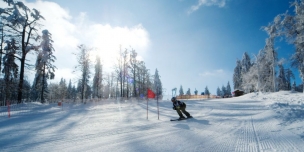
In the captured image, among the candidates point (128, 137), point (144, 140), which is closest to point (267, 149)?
point (144, 140)

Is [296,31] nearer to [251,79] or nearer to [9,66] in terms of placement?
[251,79]

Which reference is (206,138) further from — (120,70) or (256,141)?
(120,70)

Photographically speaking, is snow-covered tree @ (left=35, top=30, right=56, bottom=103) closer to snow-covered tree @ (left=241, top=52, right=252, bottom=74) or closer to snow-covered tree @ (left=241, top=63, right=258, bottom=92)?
snow-covered tree @ (left=241, top=63, right=258, bottom=92)

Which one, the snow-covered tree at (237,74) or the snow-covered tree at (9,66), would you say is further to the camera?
the snow-covered tree at (237,74)

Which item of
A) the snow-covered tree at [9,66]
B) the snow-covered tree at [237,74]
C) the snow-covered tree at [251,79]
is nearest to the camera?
the snow-covered tree at [9,66]

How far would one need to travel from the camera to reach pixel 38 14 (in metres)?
19.1

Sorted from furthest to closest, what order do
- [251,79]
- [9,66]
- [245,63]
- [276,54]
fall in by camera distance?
[245,63] < [251,79] < [276,54] < [9,66]

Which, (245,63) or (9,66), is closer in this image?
(9,66)

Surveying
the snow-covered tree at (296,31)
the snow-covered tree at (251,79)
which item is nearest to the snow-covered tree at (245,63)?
the snow-covered tree at (251,79)

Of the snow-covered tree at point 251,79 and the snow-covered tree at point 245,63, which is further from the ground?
the snow-covered tree at point 245,63

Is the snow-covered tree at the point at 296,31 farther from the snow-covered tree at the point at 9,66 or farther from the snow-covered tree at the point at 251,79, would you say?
the snow-covered tree at the point at 9,66

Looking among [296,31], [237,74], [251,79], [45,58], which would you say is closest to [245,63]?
[237,74]

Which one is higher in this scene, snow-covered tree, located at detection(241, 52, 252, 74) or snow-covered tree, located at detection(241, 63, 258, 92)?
snow-covered tree, located at detection(241, 52, 252, 74)

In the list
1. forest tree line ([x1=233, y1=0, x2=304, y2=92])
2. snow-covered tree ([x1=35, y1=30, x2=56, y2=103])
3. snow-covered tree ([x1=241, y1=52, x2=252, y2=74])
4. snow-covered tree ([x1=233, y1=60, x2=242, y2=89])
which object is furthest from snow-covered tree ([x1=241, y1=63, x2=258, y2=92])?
snow-covered tree ([x1=35, y1=30, x2=56, y2=103])
